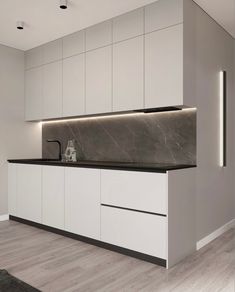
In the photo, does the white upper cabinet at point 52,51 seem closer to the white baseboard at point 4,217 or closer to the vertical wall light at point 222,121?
the vertical wall light at point 222,121

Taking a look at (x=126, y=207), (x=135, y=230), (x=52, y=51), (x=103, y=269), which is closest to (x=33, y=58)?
(x=52, y=51)

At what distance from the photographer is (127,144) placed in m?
3.66

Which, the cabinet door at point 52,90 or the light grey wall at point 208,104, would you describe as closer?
the light grey wall at point 208,104

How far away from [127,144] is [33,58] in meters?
2.11

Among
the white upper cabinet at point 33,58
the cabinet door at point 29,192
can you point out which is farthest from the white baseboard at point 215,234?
the white upper cabinet at point 33,58

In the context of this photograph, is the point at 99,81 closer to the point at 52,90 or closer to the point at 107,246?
the point at 52,90


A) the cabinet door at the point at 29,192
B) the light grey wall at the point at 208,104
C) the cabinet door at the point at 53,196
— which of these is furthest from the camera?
the cabinet door at the point at 29,192

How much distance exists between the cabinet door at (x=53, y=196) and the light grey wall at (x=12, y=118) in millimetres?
916

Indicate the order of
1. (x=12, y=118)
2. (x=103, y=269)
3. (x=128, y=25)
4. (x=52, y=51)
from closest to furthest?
(x=103, y=269), (x=128, y=25), (x=52, y=51), (x=12, y=118)

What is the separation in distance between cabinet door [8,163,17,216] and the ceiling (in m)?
1.91

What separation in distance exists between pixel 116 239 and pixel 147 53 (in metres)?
1.99

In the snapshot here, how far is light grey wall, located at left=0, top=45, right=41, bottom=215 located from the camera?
4273 mm

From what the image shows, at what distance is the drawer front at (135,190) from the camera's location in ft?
8.50

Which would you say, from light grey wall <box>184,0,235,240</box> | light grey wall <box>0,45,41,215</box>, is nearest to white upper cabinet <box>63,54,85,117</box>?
light grey wall <box>0,45,41,215</box>
